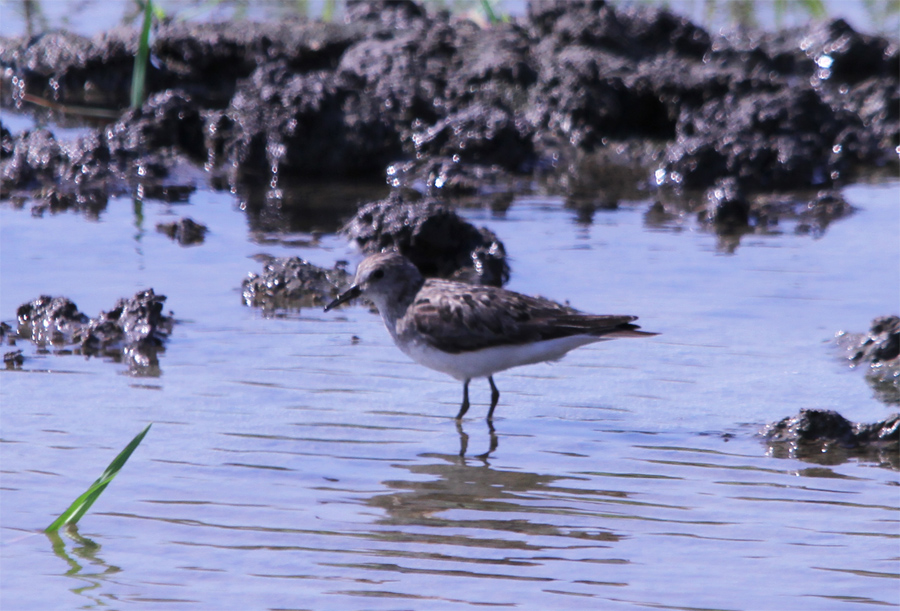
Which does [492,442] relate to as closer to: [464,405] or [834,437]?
[464,405]

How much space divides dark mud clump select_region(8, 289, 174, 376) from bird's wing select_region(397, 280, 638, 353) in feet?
5.30

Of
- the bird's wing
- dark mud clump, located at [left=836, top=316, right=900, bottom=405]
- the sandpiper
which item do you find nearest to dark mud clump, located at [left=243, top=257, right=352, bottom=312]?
the sandpiper

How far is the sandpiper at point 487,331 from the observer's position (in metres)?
7.08

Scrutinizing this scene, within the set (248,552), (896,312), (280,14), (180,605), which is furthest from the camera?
(280,14)

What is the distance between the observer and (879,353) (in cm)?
788

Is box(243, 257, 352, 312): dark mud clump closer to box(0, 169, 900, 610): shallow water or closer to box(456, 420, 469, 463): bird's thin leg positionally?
box(0, 169, 900, 610): shallow water

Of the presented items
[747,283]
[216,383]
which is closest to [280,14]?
[747,283]

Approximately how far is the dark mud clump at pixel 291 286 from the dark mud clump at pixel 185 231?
1279mm

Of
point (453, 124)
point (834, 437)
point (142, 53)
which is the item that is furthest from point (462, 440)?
point (142, 53)

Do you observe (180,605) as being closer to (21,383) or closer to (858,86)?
(21,383)

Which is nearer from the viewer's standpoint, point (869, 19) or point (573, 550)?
point (573, 550)

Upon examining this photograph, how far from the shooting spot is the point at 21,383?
722 centimetres

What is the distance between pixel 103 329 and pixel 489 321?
2493mm

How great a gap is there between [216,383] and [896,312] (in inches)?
185
